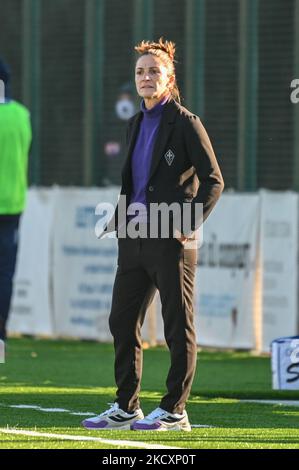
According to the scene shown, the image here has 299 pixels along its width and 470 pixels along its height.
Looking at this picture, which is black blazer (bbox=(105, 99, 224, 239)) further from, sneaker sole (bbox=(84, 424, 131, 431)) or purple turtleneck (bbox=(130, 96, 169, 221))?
sneaker sole (bbox=(84, 424, 131, 431))

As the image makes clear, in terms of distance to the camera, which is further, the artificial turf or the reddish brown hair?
the reddish brown hair

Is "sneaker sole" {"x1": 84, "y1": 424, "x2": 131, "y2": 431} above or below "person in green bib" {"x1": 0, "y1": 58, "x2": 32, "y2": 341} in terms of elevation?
below

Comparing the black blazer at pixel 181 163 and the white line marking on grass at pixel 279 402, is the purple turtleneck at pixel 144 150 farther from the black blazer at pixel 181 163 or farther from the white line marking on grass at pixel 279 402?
the white line marking on grass at pixel 279 402

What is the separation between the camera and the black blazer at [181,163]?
29.7 feet

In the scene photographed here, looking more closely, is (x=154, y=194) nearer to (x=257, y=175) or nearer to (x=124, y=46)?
(x=257, y=175)

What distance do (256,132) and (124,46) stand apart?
279 centimetres

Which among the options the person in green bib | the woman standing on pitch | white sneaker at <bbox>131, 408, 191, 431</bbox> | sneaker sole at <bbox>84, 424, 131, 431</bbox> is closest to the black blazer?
the woman standing on pitch

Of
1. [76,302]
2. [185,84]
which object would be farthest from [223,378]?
[185,84]

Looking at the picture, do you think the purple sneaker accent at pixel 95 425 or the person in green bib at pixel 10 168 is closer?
the purple sneaker accent at pixel 95 425

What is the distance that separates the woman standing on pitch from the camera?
9086 mm

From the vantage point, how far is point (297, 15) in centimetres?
2122

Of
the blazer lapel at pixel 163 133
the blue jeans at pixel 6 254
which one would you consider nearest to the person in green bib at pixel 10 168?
the blue jeans at pixel 6 254

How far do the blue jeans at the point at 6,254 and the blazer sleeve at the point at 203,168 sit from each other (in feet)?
11.4

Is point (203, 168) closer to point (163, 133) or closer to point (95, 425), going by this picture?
point (163, 133)
